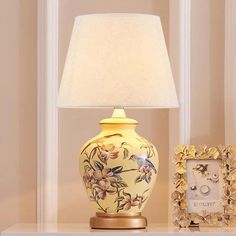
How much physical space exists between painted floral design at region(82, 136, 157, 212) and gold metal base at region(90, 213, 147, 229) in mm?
17

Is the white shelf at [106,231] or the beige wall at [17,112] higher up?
the beige wall at [17,112]

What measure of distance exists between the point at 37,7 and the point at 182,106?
485mm

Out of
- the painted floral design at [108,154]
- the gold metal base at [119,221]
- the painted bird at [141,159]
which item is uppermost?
the painted floral design at [108,154]

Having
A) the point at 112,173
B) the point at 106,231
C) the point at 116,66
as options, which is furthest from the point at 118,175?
the point at 116,66

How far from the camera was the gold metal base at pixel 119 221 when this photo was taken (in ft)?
6.20

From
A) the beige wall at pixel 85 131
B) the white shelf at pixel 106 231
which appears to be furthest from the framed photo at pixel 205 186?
the beige wall at pixel 85 131

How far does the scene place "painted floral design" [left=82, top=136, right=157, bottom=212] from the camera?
1.87 metres

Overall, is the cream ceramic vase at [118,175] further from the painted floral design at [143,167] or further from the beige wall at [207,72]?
the beige wall at [207,72]

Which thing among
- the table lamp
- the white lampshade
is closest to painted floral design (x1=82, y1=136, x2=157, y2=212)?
the table lamp

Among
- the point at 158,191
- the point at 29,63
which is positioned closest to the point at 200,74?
the point at 158,191

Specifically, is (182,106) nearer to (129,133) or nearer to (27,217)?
(129,133)

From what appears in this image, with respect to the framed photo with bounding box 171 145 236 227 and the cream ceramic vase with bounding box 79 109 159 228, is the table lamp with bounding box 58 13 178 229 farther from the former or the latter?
the framed photo with bounding box 171 145 236 227

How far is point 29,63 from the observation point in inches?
85.6

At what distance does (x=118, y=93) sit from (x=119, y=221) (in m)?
0.32
